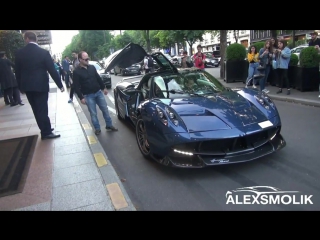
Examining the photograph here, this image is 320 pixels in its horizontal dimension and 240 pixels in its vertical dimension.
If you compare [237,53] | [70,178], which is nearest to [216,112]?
[70,178]

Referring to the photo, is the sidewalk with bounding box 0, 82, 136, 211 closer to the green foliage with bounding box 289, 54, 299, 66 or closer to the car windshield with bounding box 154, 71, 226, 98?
the car windshield with bounding box 154, 71, 226, 98

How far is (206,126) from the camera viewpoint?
3152mm

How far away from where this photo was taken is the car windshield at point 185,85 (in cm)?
414

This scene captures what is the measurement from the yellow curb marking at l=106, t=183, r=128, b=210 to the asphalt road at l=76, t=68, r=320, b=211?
0.14 metres

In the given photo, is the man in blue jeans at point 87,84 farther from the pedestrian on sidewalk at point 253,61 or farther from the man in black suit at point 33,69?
the pedestrian on sidewalk at point 253,61

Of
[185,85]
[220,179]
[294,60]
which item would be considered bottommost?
[220,179]

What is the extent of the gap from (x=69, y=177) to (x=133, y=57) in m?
3.01

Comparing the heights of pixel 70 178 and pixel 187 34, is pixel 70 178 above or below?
below

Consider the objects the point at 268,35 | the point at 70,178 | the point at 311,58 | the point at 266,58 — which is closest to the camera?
the point at 70,178

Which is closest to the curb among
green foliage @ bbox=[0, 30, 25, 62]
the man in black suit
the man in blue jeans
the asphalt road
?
the asphalt road

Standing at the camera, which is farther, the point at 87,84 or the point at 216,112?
the point at 87,84

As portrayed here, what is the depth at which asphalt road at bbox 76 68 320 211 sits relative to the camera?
272 centimetres

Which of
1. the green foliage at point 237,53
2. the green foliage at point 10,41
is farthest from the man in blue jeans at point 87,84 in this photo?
the green foliage at point 10,41

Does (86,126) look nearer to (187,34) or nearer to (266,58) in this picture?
(266,58)
